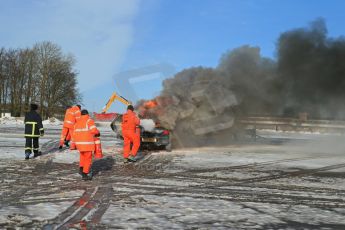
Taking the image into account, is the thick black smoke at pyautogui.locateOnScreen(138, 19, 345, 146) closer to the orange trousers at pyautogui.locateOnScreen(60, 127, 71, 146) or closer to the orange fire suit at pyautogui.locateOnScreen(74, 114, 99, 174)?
the orange trousers at pyautogui.locateOnScreen(60, 127, 71, 146)

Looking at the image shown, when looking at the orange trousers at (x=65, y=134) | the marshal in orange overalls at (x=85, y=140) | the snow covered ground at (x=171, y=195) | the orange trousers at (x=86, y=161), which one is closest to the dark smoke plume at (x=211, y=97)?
the orange trousers at (x=65, y=134)

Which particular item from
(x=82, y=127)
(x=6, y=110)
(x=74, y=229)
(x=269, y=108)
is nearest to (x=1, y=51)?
(x=6, y=110)

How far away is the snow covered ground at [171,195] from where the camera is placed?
5.50m

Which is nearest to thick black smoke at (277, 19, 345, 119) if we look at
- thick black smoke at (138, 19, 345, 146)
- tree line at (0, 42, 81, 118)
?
thick black smoke at (138, 19, 345, 146)

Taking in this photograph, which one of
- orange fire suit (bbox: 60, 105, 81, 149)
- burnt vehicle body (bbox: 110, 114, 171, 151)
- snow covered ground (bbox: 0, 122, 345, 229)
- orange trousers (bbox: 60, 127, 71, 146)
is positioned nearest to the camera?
snow covered ground (bbox: 0, 122, 345, 229)

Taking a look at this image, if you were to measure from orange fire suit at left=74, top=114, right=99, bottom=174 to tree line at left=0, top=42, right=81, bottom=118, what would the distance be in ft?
Answer: 145

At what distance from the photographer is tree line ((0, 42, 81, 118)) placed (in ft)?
171

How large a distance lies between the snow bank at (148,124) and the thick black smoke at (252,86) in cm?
70

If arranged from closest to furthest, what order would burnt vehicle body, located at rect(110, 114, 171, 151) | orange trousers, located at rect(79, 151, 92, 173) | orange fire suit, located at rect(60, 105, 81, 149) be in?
orange trousers, located at rect(79, 151, 92, 173) → orange fire suit, located at rect(60, 105, 81, 149) → burnt vehicle body, located at rect(110, 114, 171, 151)

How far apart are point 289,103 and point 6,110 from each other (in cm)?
4527

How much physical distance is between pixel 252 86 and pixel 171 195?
12.1 meters

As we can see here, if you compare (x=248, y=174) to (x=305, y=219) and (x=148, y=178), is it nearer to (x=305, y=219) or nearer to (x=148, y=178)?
(x=148, y=178)

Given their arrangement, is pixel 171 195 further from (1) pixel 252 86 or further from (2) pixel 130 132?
(1) pixel 252 86

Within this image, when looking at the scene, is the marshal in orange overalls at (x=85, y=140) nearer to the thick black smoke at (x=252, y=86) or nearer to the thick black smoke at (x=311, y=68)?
the thick black smoke at (x=252, y=86)
